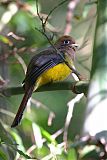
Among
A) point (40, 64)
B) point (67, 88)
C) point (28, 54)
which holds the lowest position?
point (28, 54)

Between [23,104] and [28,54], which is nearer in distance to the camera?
[23,104]

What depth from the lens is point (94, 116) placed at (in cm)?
109

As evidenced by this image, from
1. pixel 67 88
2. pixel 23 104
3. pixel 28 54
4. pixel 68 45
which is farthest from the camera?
pixel 28 54

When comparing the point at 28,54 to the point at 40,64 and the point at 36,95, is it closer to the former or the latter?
the point at 40,64

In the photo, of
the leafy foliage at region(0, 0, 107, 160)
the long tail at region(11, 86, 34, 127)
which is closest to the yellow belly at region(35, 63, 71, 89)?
the leafy foliage at region(0, 0, 107, 160)

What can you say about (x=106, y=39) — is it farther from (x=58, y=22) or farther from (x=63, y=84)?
(x=58, y=22)

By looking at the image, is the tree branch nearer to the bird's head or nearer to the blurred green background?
the blurred green background

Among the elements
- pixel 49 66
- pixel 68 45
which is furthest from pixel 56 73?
pixel 68 45

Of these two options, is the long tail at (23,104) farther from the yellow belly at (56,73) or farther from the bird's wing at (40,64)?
the yellow belly at (56,73)

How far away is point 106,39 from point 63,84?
940 millimetres

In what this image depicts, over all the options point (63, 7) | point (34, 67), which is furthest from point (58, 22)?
point (34, 67)

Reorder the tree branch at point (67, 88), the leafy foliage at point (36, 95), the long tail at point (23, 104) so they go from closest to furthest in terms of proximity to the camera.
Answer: the tree branch at point (67, 88), the leafy foliage at point (36, 95), the long tail at point (23, 104)

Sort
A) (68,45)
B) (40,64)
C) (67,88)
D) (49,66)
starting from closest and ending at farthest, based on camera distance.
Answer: (67,88), (40,64), (49,66), (68,45)

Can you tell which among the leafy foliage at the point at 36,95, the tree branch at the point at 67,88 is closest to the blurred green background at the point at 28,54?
the leafy foliage at the point at 36,95
